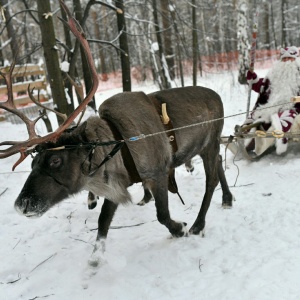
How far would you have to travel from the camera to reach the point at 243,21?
1248cm

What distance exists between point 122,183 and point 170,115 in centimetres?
84

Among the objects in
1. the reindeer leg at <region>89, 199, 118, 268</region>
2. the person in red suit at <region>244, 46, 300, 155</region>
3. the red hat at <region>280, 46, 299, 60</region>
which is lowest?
the reindeer leg at <region>89, 199, 118, 268</region>

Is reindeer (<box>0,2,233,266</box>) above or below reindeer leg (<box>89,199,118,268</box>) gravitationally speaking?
above

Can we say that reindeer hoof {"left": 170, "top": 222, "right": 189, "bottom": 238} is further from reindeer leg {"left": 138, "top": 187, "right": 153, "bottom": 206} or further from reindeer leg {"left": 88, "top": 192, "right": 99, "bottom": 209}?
reindeer leg {"left": 88, "top": 192, "right": 99, "bottom": 209}

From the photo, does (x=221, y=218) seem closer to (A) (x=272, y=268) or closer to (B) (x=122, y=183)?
(A) (x=272, y=268)

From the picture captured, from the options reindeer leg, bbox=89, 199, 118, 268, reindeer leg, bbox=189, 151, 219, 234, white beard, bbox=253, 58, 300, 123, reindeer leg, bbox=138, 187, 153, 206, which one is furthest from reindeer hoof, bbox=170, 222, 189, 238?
white beard, bbox=253, 58, 300, 123

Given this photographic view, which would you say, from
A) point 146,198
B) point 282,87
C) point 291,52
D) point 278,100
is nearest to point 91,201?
point 146,198

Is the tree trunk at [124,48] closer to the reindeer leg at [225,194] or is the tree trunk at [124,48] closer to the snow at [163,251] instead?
the snow at [163,251]

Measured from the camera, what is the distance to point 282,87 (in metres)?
5.24

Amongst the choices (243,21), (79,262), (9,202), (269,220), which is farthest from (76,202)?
(243,21)

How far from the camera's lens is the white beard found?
516 centimetres

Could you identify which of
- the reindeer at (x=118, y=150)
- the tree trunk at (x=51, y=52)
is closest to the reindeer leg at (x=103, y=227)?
the reindeer at (x=118, y=150)

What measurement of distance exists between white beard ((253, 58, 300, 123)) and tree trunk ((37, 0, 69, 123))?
3238mm

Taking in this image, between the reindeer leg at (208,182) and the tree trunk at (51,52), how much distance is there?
9.57ft
